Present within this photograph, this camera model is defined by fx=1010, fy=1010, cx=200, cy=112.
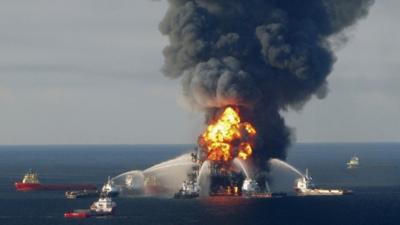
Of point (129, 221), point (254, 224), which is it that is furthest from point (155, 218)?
point (254, 224)

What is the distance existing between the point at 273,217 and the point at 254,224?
11825mm

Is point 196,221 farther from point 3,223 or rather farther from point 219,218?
point 3,223

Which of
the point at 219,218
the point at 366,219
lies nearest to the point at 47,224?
the point at 219,218

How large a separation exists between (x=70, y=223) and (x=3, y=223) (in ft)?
45.2

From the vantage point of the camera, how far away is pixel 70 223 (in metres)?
192

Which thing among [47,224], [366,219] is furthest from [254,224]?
[47,224]

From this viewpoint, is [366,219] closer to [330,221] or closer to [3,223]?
[330,221]

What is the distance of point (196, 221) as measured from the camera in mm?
190375

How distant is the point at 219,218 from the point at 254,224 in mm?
9389

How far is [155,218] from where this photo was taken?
196 meters

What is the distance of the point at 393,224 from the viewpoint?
187m

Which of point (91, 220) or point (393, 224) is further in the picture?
point (91, 220)

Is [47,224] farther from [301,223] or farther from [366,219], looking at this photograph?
[366,219]

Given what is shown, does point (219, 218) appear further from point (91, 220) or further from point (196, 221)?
point (91, 220)
